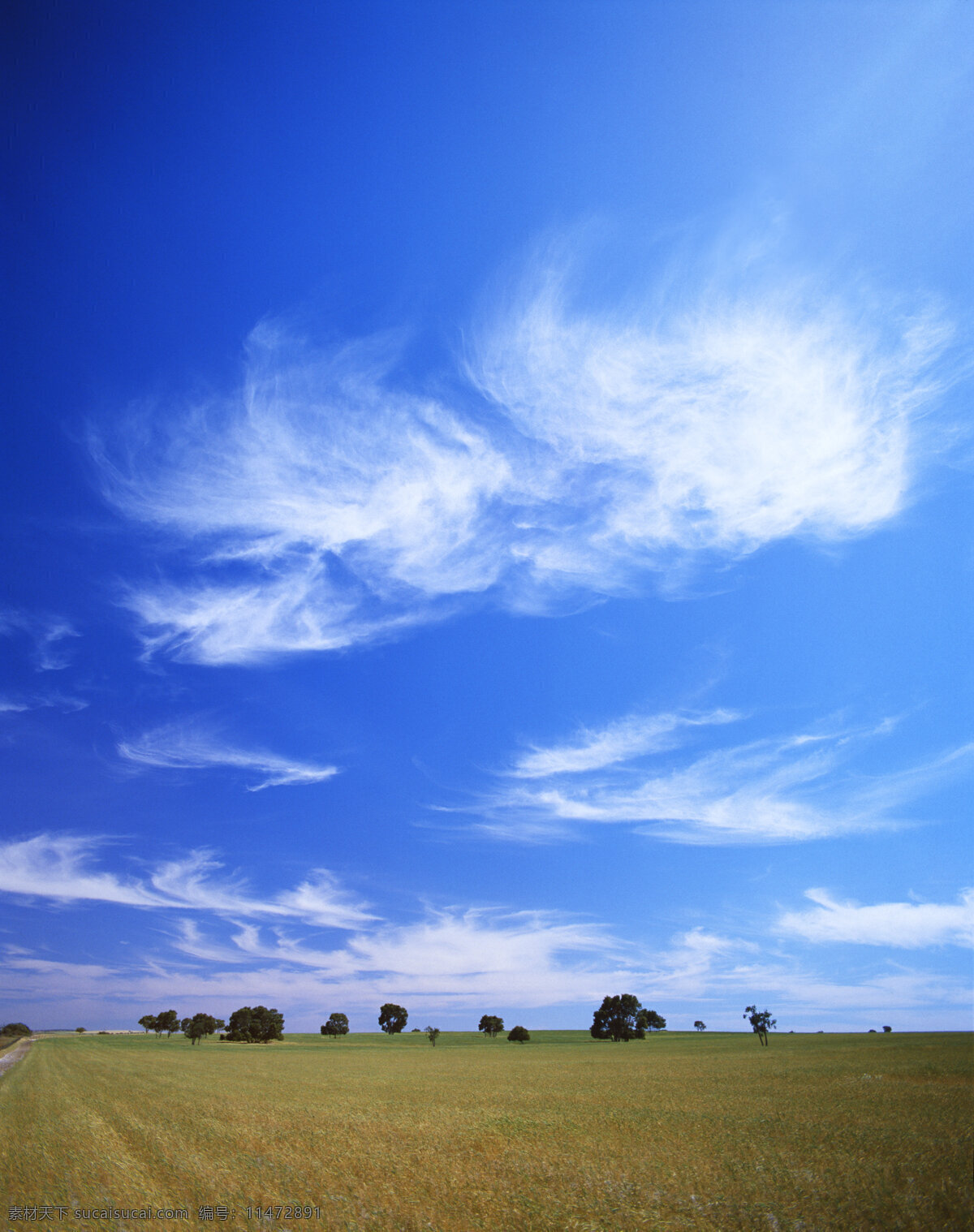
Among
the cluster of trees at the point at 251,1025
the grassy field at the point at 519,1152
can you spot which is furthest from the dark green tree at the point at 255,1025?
the grassy field at the point at 519,1152

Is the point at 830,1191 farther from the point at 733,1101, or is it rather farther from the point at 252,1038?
the point at 252,1038

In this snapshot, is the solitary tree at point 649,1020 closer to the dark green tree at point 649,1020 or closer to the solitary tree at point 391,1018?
the dark green tree at point 649,1020

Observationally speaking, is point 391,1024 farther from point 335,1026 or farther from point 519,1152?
point 519,1152

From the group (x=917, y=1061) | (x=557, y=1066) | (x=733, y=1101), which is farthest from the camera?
(x=557, y=1066)

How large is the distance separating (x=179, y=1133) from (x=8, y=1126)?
9.57m

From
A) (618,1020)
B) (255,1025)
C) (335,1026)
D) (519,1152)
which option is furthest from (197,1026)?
(519,1152)

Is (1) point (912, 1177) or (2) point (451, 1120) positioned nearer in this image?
(1) point (912, 1177)

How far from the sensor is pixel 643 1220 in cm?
1809

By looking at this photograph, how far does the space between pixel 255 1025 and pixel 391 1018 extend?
4649 centimetres

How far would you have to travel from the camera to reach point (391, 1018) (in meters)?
198

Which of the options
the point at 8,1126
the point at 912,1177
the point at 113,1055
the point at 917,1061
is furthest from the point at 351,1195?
the point at 113,1055

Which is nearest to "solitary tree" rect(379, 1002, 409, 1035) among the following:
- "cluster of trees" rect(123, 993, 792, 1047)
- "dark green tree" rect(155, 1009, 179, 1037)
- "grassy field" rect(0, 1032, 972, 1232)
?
"cluster of trees" rect(123, 993, 792, 1047)

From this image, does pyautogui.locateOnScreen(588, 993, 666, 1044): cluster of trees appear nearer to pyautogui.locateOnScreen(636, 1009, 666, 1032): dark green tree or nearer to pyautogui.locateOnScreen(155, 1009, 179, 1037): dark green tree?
pyautogui.locateOnScreen(636, 1009, 666, 1032): dark green tree

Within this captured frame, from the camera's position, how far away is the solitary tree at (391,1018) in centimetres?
19750
